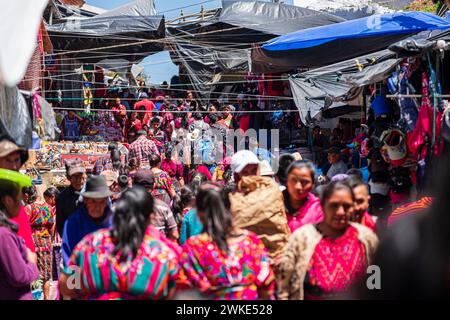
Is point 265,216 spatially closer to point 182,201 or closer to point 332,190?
point 332,190

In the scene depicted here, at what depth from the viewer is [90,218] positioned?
4.92 meters

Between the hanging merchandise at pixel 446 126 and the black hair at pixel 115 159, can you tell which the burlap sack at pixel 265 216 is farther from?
the black hair at pixel 115 159

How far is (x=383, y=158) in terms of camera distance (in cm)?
692

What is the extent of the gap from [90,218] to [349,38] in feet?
18.7

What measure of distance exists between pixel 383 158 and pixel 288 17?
9.01m

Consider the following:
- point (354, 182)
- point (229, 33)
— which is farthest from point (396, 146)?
point (229, 33)

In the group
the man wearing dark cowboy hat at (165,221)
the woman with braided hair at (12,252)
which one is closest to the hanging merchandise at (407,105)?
the man wearing dark cowboy hat at (165,221)

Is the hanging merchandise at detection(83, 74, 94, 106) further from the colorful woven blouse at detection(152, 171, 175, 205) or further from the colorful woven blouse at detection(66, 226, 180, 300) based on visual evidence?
the colorful woven blouse at detection(66, 226, 180, 300)

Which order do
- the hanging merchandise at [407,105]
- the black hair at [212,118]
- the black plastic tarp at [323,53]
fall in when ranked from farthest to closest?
1. the black hair at [212,118]
2. the black plastic tarp at [323,53]
3. the hanging merchandise at [407,105]

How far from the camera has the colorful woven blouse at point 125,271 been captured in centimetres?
362

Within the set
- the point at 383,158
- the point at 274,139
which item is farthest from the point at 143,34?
the point at 383,158

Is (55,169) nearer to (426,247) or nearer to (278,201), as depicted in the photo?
(278,201)

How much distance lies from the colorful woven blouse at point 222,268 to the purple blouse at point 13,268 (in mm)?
1074

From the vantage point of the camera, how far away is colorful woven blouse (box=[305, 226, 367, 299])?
154 inches
